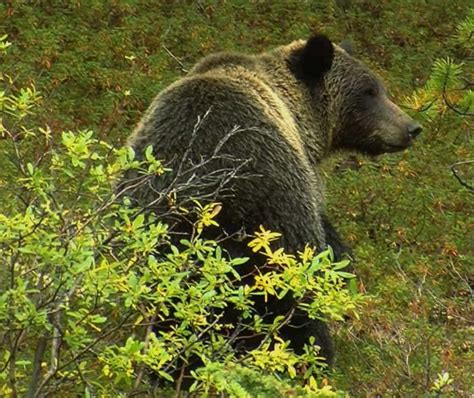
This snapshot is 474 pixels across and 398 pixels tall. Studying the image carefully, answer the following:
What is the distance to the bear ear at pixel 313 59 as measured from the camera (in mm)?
8562

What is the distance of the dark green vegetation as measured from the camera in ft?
24.5

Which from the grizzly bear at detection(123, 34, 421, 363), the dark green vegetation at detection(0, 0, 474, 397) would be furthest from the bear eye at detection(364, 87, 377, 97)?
the dark green vegetation at detection(0, 0, 474, 397)

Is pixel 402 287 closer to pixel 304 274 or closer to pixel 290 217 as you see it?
pixel 290 217

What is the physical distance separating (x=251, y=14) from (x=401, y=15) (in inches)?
103

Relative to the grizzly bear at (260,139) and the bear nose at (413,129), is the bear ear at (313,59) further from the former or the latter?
the bear nose at (413,129)

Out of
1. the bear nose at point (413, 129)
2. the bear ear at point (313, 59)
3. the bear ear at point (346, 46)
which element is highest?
the bear ear at point (313, 59)

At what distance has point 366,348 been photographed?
283 inches

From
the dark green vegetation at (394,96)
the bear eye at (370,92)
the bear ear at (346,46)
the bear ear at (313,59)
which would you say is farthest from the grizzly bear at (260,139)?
the bear ear at (346,46)

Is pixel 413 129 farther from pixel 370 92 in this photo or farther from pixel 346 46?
pixel 346 46

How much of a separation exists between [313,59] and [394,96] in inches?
239

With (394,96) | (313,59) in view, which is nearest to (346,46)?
(313,59)

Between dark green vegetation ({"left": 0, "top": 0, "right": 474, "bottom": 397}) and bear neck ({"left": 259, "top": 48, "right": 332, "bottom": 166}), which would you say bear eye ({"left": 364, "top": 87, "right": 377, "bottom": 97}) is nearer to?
bear neck ({"left": 259, "top": 48, "right": 332, "bottom": 166})

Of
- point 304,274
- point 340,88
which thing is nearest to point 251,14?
point 340,88

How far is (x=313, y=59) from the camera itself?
28.5 ft
